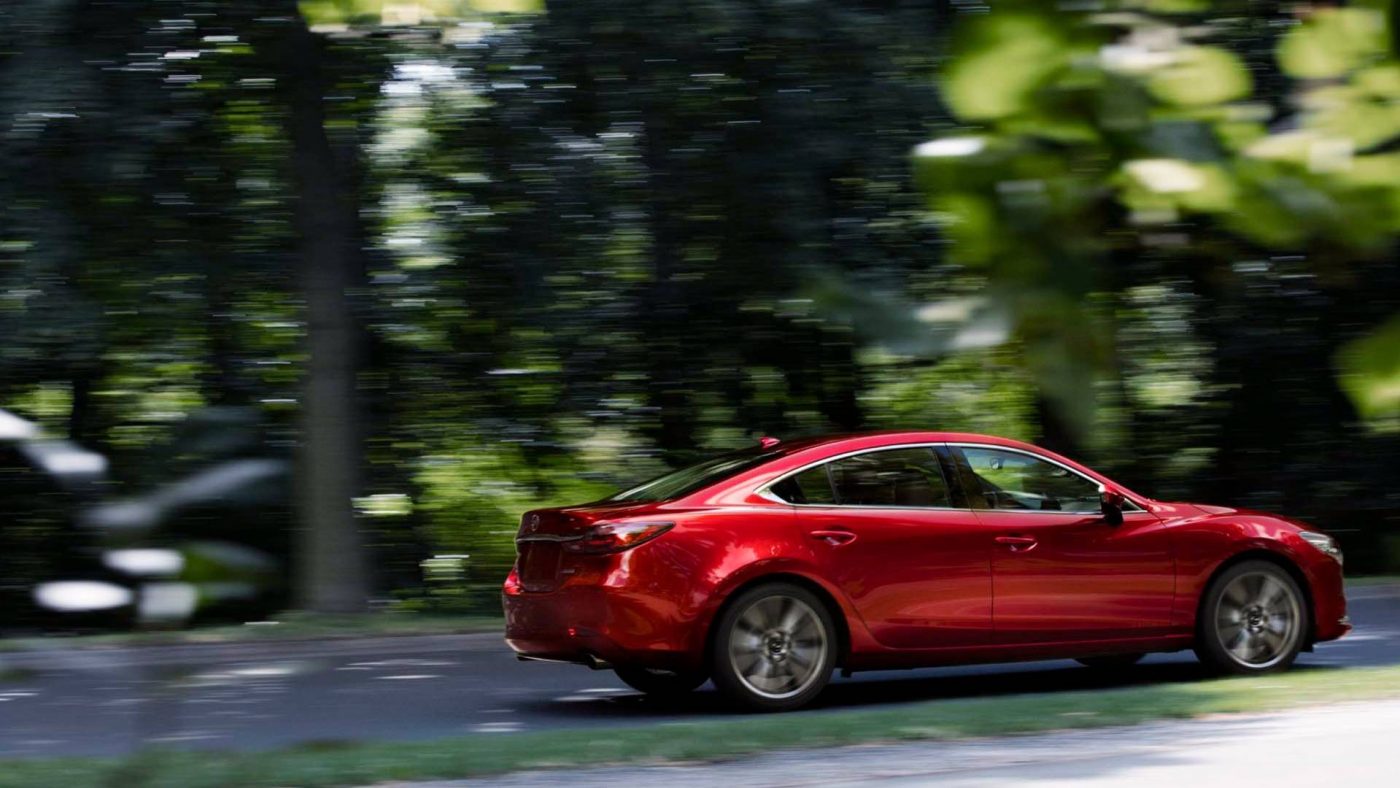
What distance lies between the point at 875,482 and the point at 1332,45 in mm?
8223

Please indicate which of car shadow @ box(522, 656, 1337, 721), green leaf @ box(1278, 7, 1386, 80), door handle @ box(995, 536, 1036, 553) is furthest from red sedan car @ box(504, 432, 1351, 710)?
green leaf @ box(1278, 7, 1386, 80)

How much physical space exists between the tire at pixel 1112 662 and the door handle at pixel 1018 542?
63.7 inches

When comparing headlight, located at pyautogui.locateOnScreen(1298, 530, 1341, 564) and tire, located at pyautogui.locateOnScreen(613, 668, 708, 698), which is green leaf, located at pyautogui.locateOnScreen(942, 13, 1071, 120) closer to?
tire, located at pyautogui.locateOnScreen(613, 668, 708, 698)

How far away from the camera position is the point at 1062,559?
33.3 feet

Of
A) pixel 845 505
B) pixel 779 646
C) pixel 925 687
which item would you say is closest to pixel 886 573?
pixel 845 505

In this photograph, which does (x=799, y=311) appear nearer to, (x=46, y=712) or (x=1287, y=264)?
(x=1287, y=264)

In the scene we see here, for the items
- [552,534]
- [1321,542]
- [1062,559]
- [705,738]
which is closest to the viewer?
[705,738]

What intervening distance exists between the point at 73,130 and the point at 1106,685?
8.21 m

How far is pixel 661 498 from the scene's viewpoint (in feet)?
31.6

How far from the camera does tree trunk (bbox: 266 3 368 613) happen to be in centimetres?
1453

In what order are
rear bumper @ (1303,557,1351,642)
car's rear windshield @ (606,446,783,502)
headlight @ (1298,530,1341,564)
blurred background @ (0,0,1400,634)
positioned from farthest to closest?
1. headlight @ (1298,530,1341,564)
2. rear bumper @ (1303,557,1351,642)
3. car's rear windshield @ (606,446,783,502)
4. blurred background @ (0,0,1400,634)

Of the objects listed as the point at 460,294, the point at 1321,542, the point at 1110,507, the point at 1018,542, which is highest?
the point at 460,294

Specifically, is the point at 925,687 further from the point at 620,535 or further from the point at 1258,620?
the point at 620,535

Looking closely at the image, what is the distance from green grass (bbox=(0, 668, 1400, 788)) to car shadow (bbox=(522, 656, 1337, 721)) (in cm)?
52
